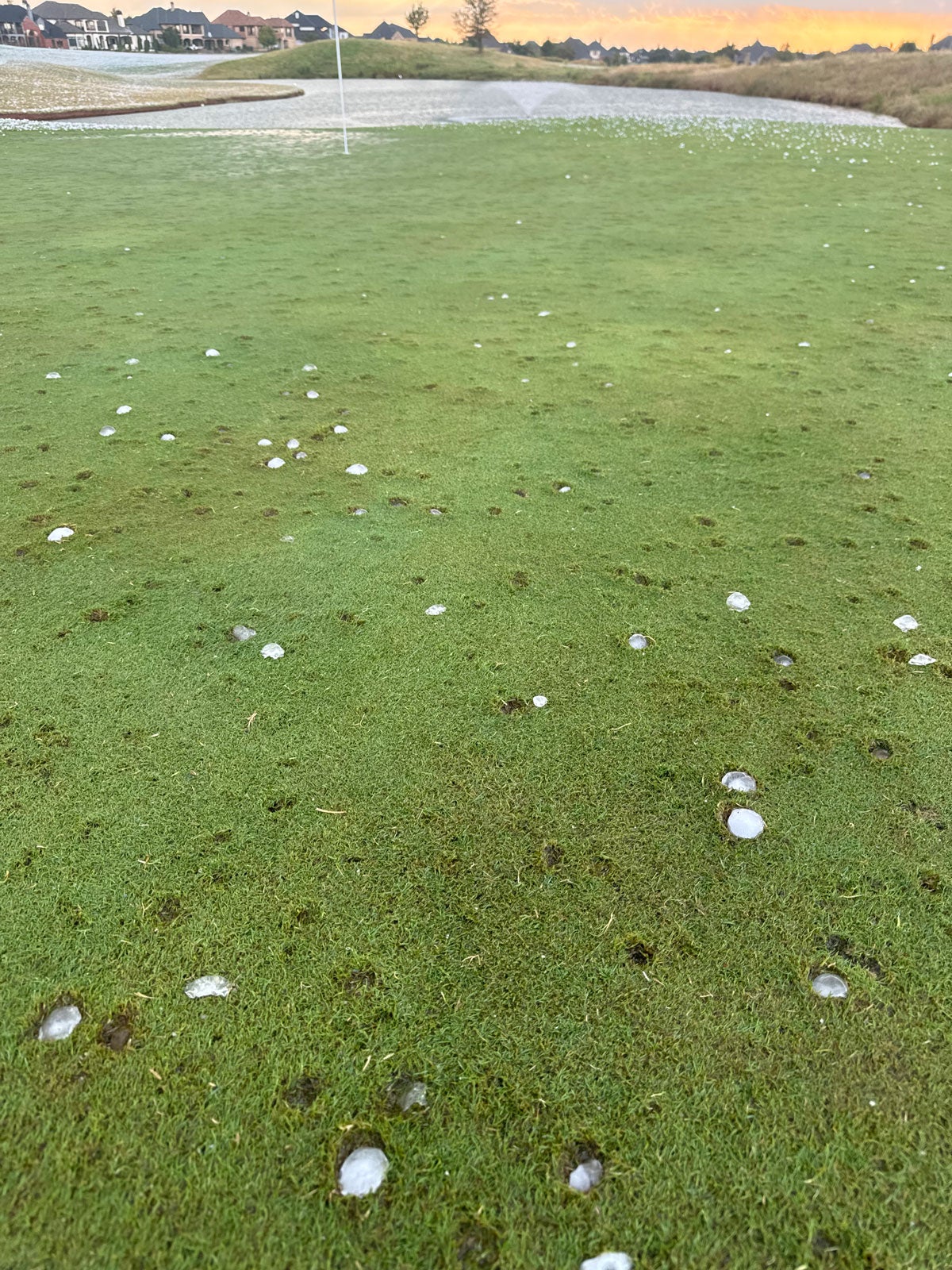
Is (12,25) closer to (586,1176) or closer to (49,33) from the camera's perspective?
(49,33)

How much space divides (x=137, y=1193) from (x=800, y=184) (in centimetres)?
1750

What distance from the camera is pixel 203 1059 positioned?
1.74 metres

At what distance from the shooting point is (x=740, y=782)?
8.09 ft

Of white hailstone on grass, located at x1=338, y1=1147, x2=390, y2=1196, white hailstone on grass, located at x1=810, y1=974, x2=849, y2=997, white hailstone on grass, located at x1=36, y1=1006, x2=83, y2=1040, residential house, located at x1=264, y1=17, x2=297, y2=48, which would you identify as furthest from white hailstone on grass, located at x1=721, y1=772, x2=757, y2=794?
residential house, located at x1=264, y1=17, x2=297, y2=48

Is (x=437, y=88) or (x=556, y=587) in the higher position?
(x=437, y=88)

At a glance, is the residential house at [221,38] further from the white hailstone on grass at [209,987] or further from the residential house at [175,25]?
the white hailstone on grass at [209,987]

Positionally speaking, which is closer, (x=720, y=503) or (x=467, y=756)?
(x=467, y=756)

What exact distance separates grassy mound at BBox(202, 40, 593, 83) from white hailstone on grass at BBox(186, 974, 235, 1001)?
49.5 m

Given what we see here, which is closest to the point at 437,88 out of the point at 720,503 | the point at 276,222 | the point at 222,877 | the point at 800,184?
the point at 800,184

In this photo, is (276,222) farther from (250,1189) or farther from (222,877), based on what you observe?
(250,1189)

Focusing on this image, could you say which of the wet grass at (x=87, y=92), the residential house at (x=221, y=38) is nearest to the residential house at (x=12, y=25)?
the residential house at (x=221, y=38)

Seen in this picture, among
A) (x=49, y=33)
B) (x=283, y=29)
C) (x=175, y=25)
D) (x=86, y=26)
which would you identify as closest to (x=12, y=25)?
(x=49, y=33)

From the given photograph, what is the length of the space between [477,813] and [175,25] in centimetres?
9417

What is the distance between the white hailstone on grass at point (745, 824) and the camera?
230cm
